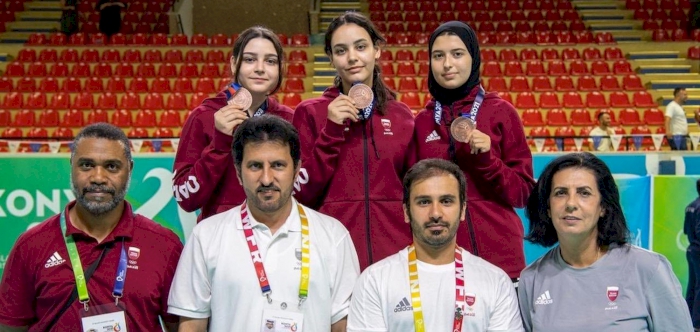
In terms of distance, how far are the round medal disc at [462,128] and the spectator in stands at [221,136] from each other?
85cm

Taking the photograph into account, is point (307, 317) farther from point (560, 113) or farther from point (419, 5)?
point (419, 5)

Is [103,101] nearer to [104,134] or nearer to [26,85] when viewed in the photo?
[26,85]

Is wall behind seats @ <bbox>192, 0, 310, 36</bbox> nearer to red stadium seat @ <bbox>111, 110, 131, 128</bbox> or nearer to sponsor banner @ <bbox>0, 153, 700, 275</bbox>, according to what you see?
red stadium seat @ <bbox>111, 110, 131, 128</bbox>

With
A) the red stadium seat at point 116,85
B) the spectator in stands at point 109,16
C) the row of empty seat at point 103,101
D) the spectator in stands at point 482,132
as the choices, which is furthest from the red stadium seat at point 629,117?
the spectator in stands at point 482,132

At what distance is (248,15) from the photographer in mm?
19281

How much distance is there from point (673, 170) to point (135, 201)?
15.7 feet

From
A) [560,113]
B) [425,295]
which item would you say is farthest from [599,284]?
[560,113]

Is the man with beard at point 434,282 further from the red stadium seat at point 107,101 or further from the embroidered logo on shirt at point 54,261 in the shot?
the red stadium seat at point 107,101

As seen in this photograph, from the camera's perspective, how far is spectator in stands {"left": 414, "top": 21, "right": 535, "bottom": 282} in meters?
3.31

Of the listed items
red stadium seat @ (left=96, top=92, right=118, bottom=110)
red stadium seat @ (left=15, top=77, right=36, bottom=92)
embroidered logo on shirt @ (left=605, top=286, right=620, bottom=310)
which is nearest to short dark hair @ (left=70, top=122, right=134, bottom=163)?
embroidered logo on shirt @ (left=605, top=286, right=620, bottom=310)

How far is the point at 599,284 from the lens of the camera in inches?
114

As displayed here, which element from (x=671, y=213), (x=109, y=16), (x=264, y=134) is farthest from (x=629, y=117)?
(x=264, y=134)

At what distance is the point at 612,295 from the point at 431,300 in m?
0.65

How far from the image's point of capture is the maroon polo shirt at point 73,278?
9.93 ft
